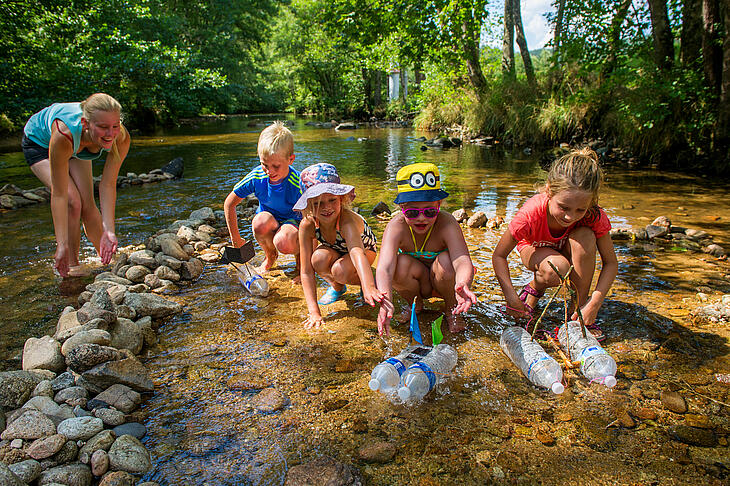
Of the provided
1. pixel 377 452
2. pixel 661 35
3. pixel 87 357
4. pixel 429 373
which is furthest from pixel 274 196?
pixel 661 35

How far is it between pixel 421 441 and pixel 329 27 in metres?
18.1

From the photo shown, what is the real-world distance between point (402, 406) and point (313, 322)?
113 centimetres

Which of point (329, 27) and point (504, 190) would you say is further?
point (329, 27)

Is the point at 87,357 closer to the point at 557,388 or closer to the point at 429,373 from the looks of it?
the point at 429,373

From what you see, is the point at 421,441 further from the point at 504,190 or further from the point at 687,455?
the point at 504,190

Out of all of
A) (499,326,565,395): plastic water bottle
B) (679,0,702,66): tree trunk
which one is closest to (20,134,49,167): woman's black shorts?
(499,326,565,395): plastic water bottle

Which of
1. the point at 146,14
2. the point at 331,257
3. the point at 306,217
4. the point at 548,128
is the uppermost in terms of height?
the point at 146,14

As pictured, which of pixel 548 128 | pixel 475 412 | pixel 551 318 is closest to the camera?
pixel 475 412

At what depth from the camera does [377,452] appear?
2.09m

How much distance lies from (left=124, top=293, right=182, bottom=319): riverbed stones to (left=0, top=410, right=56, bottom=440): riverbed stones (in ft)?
4.27

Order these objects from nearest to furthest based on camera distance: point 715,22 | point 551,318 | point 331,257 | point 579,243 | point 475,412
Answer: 1. point 475,412
2. point 579,243
3. point 551,318
4. point 331,257
5. point 715,22

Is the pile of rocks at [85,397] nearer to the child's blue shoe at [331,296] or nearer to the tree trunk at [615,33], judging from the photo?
A: the child's blue shoe at [331,296]

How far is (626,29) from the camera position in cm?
1040

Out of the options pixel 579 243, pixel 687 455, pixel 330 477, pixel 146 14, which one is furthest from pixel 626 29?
pixel 146 14
